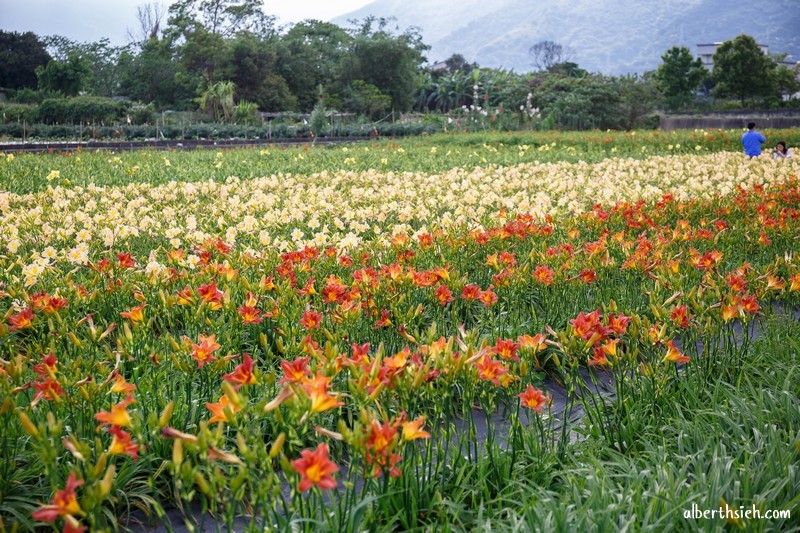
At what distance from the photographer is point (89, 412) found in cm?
255

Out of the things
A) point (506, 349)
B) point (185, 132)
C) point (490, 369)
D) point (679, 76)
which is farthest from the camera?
point (679, 76)

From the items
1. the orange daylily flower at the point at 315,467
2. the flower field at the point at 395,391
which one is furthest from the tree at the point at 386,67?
the orange daylily flower at the point at 315,467

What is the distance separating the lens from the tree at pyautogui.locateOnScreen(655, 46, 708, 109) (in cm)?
5719

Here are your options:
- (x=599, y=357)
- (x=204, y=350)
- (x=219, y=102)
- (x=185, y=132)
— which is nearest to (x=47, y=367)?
(x=204, y=350)

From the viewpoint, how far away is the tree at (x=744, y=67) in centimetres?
5106

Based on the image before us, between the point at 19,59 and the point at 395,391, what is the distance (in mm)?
52155

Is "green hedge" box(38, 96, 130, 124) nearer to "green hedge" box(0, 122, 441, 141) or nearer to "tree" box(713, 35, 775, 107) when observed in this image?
"green hedge" box(0, 122, 441, 141)

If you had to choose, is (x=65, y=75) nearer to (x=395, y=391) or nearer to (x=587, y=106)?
(x=587, y=106)

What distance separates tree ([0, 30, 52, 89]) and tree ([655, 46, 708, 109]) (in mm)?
44835

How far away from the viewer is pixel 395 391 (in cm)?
226

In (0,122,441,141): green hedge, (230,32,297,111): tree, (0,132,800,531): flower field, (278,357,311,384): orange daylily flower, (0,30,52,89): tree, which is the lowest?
(0,132,800,531): flower field

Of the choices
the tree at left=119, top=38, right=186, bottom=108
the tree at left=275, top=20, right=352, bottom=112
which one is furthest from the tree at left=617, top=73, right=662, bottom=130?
the tree at left=119, top=38, right=186, bottom=108

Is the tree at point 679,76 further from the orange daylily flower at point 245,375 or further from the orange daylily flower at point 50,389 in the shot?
the orange daylily flower at point 50,389

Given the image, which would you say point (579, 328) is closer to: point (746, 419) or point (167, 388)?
point (746, 419)
